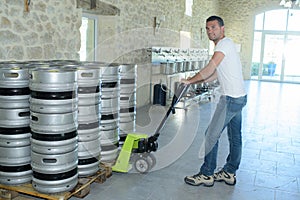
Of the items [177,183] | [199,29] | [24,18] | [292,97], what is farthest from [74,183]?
[199,29]

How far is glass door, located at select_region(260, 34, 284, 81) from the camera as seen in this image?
15055mm

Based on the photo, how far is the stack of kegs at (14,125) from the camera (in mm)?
2541

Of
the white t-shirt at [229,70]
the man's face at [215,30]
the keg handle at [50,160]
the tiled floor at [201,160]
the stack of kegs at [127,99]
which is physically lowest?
the tiled floor at [201,160]

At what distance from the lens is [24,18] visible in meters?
3.66

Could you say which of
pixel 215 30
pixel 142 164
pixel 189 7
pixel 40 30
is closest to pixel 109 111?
pixel 142 164

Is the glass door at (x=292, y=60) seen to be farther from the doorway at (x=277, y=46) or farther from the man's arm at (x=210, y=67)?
the man's arm at (x=210, y=67)

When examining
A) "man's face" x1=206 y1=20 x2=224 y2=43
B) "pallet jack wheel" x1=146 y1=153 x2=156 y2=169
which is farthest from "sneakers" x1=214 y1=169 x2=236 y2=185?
"man's face" x1=206 y1=20 x2=224 y2=43

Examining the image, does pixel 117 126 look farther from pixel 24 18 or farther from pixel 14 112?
pixel 24 18

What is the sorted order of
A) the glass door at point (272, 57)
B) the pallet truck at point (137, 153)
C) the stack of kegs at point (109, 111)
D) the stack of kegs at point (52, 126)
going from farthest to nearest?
the glass door at point (272, 57), the pallet truck at point (137, 153), the stack of kegs at point (109, 111), the stack of kegs at point (52, 126)

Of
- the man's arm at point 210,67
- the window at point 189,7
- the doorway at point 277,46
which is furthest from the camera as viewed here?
the doorway at point 277,46

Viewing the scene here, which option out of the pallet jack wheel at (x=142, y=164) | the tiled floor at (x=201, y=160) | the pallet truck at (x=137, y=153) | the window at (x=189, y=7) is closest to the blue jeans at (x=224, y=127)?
the tiled floor at (x=201, y=160)

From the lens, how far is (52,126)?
248 cm

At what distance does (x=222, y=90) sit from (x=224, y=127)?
14.0 inches

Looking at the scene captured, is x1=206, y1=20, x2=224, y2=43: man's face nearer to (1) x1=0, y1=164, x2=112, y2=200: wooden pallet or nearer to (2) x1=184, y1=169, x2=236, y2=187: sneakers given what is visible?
(2) x1=184, y1=169, x2=236, y2=187: sneakers
